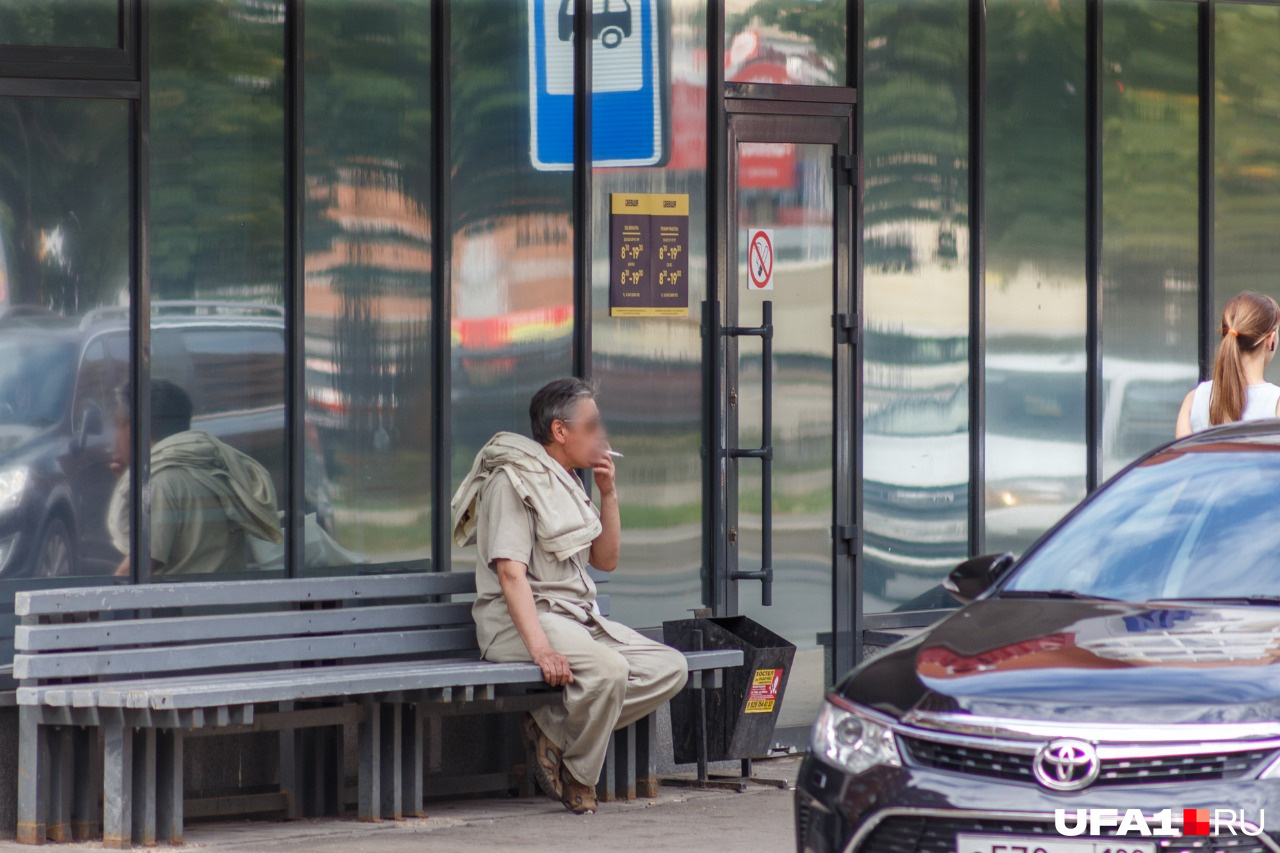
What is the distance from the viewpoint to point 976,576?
600 centimetres

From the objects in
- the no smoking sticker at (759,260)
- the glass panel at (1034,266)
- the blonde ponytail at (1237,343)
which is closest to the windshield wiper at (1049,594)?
the blonde ponytail at (1237,343)

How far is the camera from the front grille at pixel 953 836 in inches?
179

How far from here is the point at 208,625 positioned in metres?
7.67

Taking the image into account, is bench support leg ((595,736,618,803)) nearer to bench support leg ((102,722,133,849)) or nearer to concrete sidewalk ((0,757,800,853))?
concrete sidewalk ((0,757,800,853))

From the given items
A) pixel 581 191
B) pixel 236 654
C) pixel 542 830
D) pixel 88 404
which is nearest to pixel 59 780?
pixel 236 654

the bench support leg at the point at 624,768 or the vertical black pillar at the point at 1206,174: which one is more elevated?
the vertical black pillar at the point at 1206,174

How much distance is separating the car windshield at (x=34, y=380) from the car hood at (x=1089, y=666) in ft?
12.8

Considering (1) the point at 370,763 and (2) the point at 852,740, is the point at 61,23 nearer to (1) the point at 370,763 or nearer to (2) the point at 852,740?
(1) the point at 370,763

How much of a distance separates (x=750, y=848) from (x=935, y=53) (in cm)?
465

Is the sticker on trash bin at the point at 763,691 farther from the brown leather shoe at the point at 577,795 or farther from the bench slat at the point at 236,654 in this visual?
the bench slat at the point at 236,654

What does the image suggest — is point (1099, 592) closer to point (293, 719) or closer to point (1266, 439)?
point (1266, 439)

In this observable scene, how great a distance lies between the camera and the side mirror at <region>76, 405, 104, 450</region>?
26.6 feet

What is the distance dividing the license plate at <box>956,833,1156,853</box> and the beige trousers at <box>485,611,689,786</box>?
322 centimetres

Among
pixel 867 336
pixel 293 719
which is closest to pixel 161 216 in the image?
pixel 293 719
